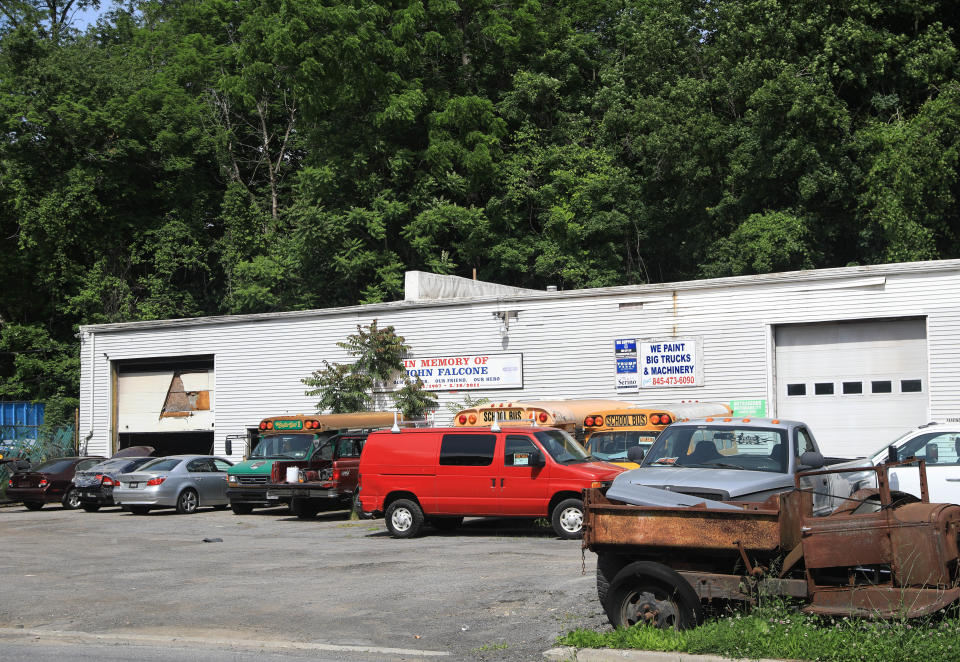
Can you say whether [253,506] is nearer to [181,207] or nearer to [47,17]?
[181,207]

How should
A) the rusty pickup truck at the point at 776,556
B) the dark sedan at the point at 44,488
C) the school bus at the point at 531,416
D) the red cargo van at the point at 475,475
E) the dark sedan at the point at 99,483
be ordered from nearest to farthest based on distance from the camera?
the rusty pickup truck at the point at 776,556, the red cargo van at the point at 475,475, the school bus at the point at 531,416, the dark sedan at the point at 99,483, the dark sedan at the point at 44,488

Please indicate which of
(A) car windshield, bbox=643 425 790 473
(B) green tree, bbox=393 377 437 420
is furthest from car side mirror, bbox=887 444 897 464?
(B) green tree, bbox=393 377 437 420

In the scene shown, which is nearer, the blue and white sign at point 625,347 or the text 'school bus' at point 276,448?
the text 'school bus' at point 276,448

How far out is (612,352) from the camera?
86.3 ft

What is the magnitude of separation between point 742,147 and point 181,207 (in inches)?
1125

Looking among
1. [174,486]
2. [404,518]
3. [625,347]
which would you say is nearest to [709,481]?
[404,518]

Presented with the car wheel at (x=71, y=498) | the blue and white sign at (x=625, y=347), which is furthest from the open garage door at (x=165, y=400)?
the blue and white sign at (x=625, y=347)

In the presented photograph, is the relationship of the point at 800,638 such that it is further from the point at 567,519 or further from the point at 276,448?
the point at 276,448

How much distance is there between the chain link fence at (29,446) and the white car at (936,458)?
26034 mm

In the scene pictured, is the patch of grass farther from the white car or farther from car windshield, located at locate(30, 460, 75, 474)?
car windshield, located at locate(30, 460, 75, 474)

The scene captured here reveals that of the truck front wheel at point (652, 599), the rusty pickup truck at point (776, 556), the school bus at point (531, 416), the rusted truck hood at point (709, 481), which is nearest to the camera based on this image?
the rusty pickup truck at point (776, 556)

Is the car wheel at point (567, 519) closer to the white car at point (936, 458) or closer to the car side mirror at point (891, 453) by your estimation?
the white car at point (936, 458)

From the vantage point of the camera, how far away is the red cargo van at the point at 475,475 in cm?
1711

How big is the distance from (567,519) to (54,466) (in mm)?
17763
